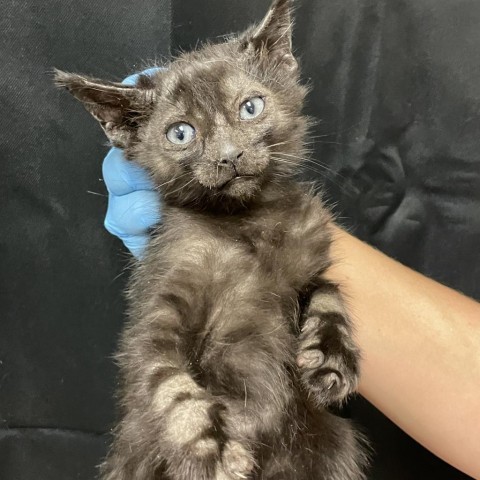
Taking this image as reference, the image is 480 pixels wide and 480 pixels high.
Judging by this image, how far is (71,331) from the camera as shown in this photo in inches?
109

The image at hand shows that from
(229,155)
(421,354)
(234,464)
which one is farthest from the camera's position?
(421,354)

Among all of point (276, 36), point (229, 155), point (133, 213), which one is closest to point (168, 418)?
point (229, 155)

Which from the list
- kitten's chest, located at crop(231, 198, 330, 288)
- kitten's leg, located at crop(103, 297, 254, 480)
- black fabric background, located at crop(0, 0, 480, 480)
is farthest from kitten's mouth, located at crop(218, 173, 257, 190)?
black fabric background, located at crop(0, 0, 480, 480)

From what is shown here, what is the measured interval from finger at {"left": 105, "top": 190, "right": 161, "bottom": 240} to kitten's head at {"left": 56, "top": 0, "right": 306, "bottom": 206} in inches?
11.2

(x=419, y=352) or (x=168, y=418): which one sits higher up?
(x=419, y=352)

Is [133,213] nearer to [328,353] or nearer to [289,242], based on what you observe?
[289,242]

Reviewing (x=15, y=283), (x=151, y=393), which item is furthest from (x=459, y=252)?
(x=15, y=283)

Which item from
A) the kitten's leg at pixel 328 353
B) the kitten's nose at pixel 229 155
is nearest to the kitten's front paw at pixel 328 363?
the kitten's leg at pixel 328 353

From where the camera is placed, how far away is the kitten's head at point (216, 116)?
72.6 inches

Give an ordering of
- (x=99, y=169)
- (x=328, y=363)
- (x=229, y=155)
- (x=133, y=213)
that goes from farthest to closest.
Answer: (x=99, y=169) < (x=133, y=213) < (x=229, y=155) < (x=328, y=363)

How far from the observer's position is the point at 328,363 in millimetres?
1626

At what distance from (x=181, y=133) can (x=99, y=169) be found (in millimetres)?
1014

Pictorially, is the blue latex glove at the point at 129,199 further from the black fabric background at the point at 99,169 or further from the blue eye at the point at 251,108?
the blue eye at the point at 251,108

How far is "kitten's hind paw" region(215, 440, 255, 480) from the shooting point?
1460 mm
